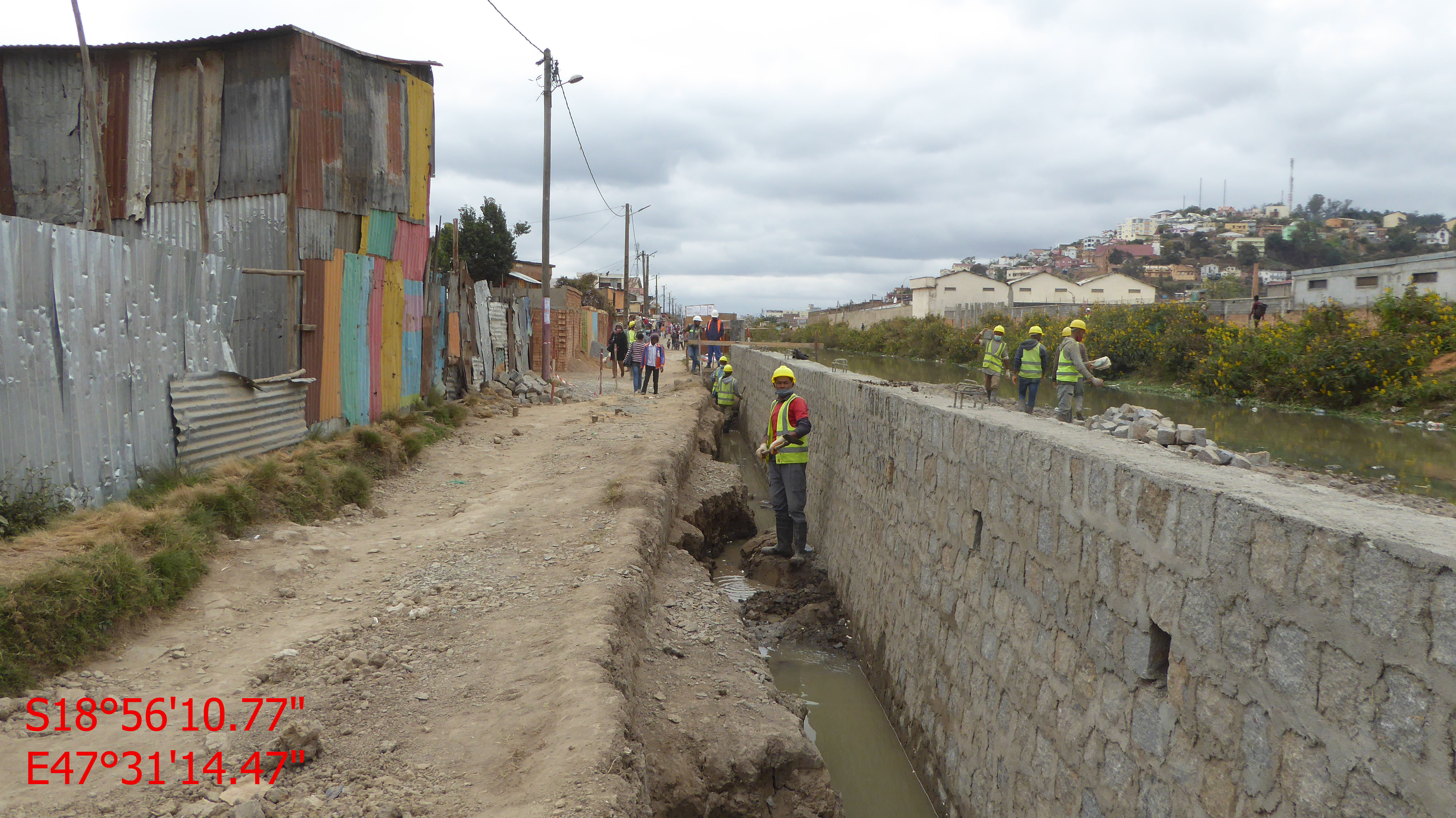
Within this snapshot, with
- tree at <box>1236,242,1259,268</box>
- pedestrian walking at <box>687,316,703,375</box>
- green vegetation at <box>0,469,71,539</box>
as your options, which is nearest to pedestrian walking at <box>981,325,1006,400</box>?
green vegetation at <box>0,469,71,539</box>

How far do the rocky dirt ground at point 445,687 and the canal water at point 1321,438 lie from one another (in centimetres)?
766

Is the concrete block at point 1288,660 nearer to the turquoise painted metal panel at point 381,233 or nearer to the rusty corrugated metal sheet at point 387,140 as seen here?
the turquoise painted metal panel at point 381,233

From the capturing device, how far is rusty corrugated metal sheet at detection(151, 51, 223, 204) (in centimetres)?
955

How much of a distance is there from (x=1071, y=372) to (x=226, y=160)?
10941 mm

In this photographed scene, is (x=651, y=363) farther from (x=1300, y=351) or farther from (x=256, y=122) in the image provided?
(x=1300, y=351)

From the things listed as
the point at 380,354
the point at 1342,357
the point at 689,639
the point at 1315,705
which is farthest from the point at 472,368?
the point at 1342,357

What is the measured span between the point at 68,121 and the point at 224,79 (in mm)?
2078

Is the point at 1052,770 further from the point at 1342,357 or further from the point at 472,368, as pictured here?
the point at 1342,357

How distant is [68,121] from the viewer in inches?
388

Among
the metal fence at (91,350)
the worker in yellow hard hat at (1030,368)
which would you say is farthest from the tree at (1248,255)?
the metal fence at (91,350)

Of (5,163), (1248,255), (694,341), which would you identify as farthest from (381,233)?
(1248,255)

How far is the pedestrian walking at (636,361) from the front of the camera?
2014 cm

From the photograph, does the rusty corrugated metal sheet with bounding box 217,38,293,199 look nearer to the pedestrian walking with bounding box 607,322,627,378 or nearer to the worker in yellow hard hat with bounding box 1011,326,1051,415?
the worker in yellow hard hat with bounding box 1011,326,1051,415

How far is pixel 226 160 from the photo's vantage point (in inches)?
374
